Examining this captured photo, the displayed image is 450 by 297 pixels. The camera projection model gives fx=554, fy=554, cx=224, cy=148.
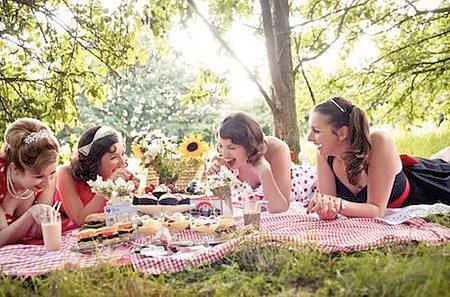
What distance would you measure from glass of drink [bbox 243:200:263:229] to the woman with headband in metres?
0.90

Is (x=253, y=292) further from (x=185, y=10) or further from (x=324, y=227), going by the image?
(x=185, y=10)

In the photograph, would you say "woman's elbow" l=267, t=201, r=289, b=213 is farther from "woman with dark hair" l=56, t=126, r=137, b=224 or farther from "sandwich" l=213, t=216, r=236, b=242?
"woman with dark hair" l=56, t=126, r=137, b=224

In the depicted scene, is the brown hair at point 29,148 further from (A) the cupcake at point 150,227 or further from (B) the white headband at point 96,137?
(A) the cupcake at point 150,227

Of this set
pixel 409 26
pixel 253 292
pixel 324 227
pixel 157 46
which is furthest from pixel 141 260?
pixel 409 26

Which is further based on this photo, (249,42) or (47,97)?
(249,42)

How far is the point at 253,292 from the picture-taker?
1769mm

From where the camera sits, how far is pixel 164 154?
2883 millimetres

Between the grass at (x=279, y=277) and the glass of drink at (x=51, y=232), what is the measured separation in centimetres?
36

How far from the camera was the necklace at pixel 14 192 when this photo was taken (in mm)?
2688

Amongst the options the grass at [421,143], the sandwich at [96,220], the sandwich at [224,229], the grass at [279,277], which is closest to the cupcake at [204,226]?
the sandwich at [224,229]

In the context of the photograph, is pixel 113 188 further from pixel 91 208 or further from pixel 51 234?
pixel 91 208

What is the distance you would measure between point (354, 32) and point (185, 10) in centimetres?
206

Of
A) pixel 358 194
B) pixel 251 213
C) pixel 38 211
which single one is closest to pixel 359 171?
pixel 358 194

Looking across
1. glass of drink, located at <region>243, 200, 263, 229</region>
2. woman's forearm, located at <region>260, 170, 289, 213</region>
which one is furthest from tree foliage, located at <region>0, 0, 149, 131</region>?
glass of drink, located at <region>243, 200, 263, 229</region>
